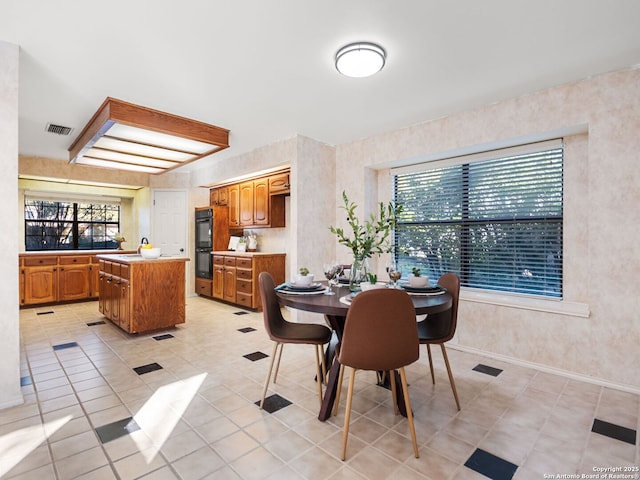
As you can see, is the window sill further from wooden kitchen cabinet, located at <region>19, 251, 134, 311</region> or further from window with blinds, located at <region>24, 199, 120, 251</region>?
window with blinds, located at <region>24, 199, 120, 251</region>

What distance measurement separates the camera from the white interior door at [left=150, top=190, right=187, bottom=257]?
21.1 ft

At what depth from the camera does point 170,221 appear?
647 cm

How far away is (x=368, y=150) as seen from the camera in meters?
4.30

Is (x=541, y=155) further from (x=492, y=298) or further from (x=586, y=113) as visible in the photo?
(x=492, y=298)

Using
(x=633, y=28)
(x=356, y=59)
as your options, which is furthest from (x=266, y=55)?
(x=633, y=28)

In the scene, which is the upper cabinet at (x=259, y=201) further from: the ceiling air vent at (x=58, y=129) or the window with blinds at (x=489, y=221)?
the ceiling air vent at (x=58, y=129)

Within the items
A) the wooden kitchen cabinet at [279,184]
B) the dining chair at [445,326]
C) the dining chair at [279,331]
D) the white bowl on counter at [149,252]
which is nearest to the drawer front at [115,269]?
the white bowl on counter at [149,252]

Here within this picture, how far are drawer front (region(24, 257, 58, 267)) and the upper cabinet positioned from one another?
2.96 m

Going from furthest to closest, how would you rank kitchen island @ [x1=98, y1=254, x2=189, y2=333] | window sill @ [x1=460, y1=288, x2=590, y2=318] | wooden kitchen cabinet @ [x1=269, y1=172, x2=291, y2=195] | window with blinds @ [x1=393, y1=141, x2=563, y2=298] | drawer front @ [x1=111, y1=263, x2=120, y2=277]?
wooden kitchen cabinet @ [x1=269, y1=172, x2=291, y2=195], drawer front @ [x1=111, y1=263, x2=120, y2=277], kitchen island @ [x1=98, y1=254, x2=189, y2=333], window with blinds @ [x1=393, y1=141, x2=563, y2=298], window sill @ [x1=460, y1=288, x2=590, y2=318]

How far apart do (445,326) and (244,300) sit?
3.54 meters

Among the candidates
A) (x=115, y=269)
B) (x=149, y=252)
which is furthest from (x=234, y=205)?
(x=115, y=269)

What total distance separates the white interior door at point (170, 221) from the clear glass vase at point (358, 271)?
4.89 m

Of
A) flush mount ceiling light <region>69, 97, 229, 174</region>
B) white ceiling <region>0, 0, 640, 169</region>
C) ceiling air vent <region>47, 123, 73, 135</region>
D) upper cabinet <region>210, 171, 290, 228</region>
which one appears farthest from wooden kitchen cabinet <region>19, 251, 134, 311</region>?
white ceiling <region>0, 0, 640, 169</region>

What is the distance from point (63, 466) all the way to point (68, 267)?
5.07m
